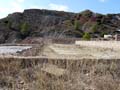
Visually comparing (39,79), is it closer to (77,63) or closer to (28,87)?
(28,87)

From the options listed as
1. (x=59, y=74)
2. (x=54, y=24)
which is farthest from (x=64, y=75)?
(x=54, y=24)

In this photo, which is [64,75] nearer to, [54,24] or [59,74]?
[59,74]

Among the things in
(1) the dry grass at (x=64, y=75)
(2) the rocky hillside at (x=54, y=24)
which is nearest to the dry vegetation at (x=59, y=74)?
(1) the dry grass at (x=64, y=75)

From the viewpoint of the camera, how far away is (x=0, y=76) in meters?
7.86

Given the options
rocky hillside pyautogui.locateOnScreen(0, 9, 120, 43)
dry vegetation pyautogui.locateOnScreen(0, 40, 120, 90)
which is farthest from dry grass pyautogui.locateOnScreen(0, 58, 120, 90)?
rocky hillside pyautogui.locateOnScreen(0, 9, 120, 43)

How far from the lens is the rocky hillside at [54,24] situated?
353 feet

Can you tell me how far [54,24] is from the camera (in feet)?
423

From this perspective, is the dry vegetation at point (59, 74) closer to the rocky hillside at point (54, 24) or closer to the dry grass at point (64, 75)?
the dry grass at point (64, 75)

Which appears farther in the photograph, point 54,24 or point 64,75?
point 54,24

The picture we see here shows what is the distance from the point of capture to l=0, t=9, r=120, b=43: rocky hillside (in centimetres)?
10756

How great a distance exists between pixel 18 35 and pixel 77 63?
97742 mm

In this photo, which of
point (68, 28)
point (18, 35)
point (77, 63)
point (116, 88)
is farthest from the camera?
point (68, 28)

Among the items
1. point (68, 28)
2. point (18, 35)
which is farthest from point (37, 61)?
point (68, 28)

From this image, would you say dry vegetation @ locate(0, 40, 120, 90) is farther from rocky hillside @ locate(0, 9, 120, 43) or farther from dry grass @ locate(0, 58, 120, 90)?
rocky hillside @ locate(0, 9, 120, 43)
